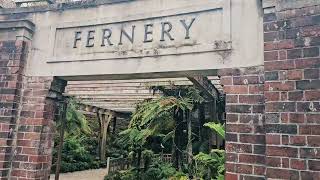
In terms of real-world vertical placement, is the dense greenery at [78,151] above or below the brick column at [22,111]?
below

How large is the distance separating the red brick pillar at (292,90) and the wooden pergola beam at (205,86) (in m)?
2.00

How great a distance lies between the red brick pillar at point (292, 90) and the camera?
2.51 m

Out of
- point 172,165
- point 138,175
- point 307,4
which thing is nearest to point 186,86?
point 172,165

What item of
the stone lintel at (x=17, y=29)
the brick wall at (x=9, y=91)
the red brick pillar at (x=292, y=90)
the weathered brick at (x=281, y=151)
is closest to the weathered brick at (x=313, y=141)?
the red brick pillar at (x=292, y=90)

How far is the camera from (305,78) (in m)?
2.62

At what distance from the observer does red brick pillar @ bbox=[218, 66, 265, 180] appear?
280 centimetres

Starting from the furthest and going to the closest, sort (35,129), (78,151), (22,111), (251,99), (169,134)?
(78,151) < (169,134) < (22,111) < (35,129) < (251,99)

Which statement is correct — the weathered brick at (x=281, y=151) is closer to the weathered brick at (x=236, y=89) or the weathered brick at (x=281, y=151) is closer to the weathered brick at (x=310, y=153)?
the weathered brick at (x=310, y=153)

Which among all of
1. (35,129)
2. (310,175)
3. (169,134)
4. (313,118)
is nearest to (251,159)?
(310,175)

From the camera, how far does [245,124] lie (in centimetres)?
289

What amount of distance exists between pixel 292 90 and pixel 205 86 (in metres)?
2.94

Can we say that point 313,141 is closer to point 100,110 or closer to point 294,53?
point 294,53

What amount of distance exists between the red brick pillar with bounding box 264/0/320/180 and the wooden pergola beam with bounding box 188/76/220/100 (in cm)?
200

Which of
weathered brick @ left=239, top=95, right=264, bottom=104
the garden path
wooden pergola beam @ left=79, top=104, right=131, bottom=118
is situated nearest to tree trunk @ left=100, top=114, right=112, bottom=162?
wooden pergola beam @ left=79, top=104, right=131, bottom=118
